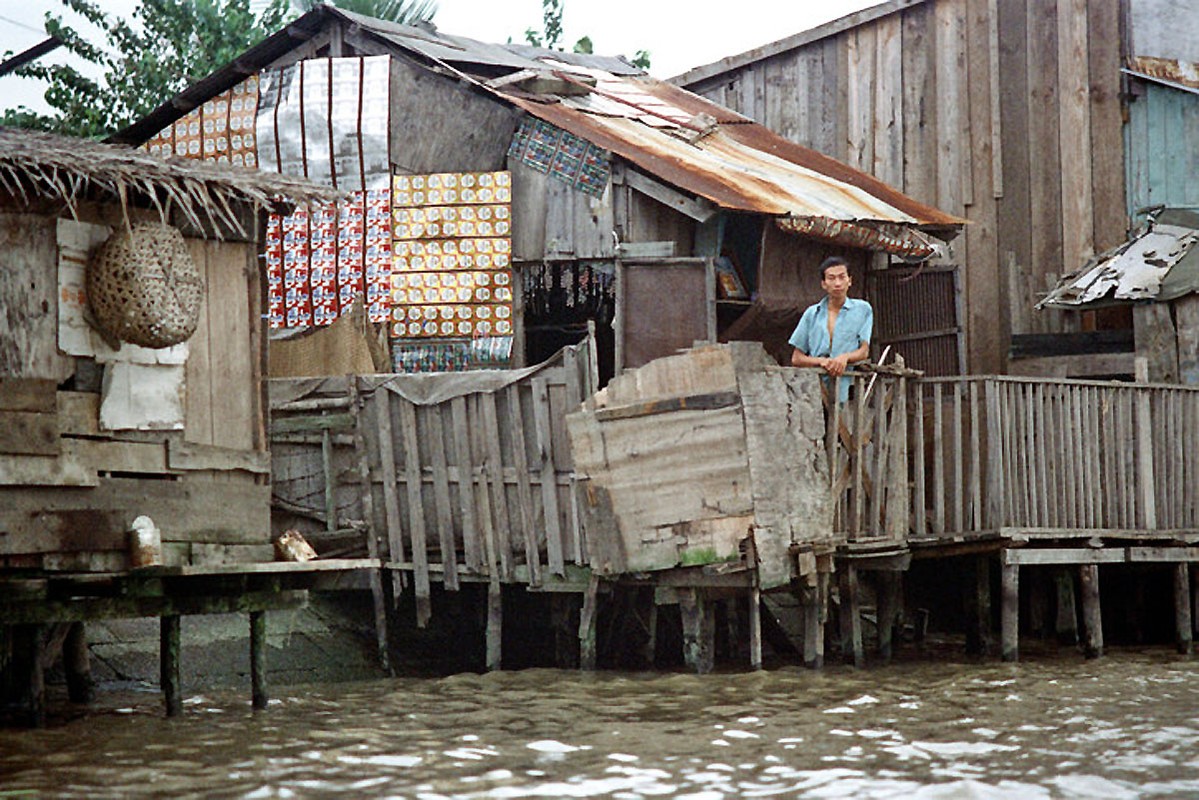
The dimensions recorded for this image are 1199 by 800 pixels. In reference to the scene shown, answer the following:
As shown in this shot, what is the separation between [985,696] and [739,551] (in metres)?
1.88

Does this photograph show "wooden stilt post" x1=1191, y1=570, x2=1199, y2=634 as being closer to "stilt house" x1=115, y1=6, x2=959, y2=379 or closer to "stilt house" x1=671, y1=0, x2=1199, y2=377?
"stilt house" x1=671, y1=0, x2=1199, y2=377

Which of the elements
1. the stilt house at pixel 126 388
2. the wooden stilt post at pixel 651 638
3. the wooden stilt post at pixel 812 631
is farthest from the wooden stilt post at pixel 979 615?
the stilt house at pixel 126 388

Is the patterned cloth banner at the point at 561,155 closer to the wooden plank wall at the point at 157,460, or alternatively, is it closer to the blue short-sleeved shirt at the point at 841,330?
the blue short-sleeved shirt at the point at 841,330

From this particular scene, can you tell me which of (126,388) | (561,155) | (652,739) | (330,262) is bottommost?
(652,739)

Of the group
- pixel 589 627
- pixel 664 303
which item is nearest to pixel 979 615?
pixel 589 627

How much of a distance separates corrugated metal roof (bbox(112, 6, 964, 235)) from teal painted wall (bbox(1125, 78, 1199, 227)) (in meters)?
1.78

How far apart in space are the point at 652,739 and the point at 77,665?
4.41 m

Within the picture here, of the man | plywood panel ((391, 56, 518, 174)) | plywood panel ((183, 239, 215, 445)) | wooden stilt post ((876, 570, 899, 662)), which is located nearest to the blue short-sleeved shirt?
the man

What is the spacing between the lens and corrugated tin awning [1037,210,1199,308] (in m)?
15.3

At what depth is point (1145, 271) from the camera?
15.7 metres

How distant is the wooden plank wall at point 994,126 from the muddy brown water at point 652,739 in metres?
5.41

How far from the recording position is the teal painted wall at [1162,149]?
55.4 feet

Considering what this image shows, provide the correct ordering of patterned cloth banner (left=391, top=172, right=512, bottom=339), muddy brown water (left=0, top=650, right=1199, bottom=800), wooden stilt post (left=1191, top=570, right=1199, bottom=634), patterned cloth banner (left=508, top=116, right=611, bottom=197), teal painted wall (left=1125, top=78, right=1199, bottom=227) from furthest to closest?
teal painted wall (left=1125, top=78, right=1199, bottom=227) < patterned cloth banner (left=391, top=172, right=512, bottom=339) < wooden stilt post (left=1191, top=570, right=1199, bottom=634) < patterned cloth banner (left=508, top=116, right=611, bottom=197) < muddy brown water (left=0, top=650, right=1199, bottom=800)

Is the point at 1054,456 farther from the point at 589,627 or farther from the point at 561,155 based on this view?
the point at 561,155
